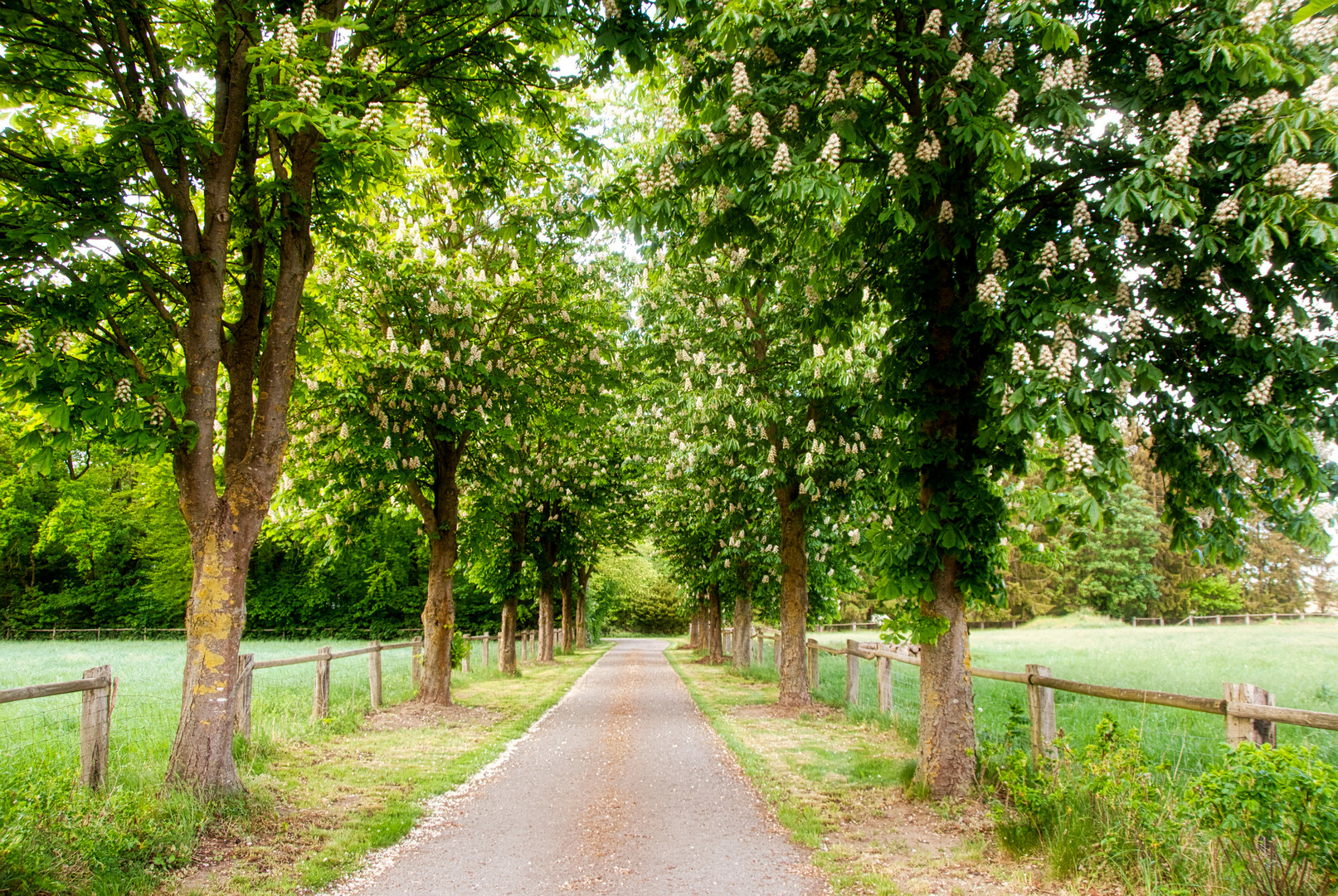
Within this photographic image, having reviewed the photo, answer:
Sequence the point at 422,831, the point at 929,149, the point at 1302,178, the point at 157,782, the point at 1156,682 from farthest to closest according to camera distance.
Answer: the point at 1156,682, the point at 422,831, the point at 157,782, the point at 929,149, the point at 1302,178

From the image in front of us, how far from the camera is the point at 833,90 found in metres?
5.34

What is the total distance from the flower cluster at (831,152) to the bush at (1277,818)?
408 centimetres

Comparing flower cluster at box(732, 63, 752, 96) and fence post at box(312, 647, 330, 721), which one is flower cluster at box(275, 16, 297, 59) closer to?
flower cluster at box(732, 63, 752, 96)

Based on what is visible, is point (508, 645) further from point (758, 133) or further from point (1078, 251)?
point (1078, 251)

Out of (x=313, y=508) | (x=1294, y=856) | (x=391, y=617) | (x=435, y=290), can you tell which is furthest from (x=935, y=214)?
(x=391, y=617)

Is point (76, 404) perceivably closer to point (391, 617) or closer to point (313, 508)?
point (313, 508)

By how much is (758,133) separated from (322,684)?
10133mm

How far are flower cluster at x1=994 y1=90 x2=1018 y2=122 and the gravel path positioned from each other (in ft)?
17.5

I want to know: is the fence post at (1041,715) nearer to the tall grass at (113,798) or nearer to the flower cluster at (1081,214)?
the flower cluster at (1081,214)

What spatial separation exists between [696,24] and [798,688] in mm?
11942

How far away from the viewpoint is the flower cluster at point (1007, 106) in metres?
4.85

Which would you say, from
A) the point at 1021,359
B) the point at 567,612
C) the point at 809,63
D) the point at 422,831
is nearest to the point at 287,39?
the point at 809,63

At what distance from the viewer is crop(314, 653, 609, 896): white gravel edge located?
5039 mm

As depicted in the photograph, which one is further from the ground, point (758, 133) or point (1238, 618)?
point (758, 133)
